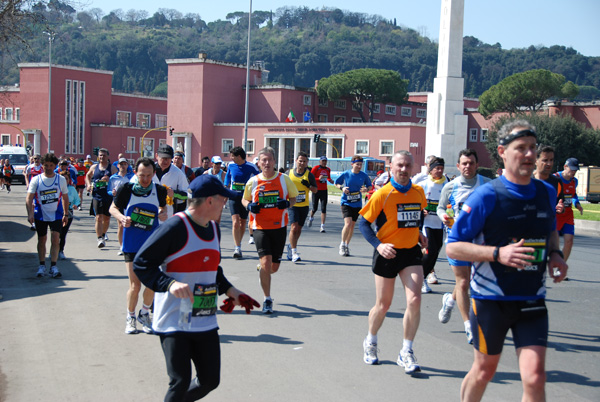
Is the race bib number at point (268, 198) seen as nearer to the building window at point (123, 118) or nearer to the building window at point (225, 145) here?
the building window at point (225, 145)

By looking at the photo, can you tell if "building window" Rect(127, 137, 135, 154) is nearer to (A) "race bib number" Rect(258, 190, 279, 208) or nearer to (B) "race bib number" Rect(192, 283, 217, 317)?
(A) "race bib number" Rect(258, 190, 279, 208)

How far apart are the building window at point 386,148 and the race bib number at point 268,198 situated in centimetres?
5663

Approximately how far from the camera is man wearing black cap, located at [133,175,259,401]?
13.2ft

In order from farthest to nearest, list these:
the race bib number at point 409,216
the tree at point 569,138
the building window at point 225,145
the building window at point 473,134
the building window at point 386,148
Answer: the building window at point 473,134 < the building window at point 225,145 < the building window at point 386,148 < the tree at point 569,138 < the race bib number at point 409,216

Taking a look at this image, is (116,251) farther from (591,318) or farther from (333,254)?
(591,318)

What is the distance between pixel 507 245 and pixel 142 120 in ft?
308

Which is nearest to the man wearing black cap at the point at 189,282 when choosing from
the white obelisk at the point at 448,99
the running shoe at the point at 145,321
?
the running shoe at the point at 145,321

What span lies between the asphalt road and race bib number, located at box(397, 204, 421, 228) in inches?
50.0

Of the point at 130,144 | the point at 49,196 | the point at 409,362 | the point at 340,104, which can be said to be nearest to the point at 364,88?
the point at 340,104

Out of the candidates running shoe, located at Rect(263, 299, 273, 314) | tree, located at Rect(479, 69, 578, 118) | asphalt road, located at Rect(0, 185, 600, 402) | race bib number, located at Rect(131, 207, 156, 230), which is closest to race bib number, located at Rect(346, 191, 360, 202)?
asphalt road, located at Rect(0, 185, 600, 402)

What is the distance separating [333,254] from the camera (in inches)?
550

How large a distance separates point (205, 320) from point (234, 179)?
347 inches

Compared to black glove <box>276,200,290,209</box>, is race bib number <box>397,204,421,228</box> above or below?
above

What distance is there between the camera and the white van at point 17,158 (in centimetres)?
4697
